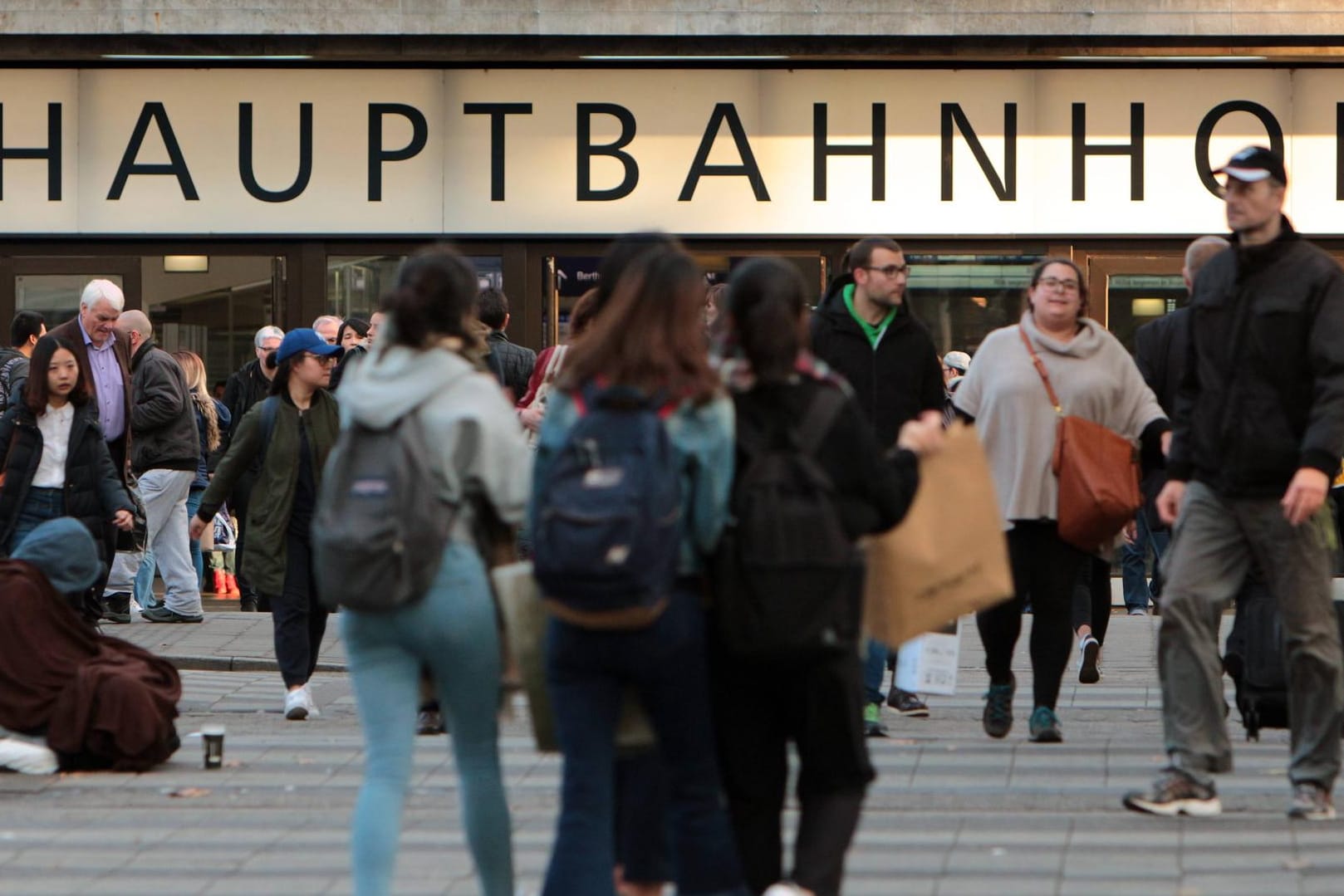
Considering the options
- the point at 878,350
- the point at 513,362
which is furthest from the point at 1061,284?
the point at 513,362

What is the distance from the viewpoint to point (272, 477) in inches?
379

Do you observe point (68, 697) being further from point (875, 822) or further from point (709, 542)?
point (709, 542)

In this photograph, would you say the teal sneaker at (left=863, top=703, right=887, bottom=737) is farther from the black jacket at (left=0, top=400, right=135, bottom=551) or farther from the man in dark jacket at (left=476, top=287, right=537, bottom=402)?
the black jacket at (left=0, top=400, right=135, bottom=551)

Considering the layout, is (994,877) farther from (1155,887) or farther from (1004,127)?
(1004,127)

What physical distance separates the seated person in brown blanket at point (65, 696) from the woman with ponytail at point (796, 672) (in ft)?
13.0

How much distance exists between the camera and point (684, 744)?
482 centimetres

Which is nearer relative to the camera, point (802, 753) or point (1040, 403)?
Answer: point (802, 753)

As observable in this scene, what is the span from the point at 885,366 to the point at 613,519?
434 cm

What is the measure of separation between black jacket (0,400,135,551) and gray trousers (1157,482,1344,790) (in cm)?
540

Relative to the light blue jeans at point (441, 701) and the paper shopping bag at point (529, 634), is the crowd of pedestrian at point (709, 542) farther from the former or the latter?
the paper shopping bag at point (529, 634)

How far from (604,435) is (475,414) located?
63 centimetres

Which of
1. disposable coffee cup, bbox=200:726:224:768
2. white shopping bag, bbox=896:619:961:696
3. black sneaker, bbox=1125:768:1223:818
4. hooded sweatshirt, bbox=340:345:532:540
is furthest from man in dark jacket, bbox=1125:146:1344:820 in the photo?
disposable coffee cup, bbox=200:726:224:768

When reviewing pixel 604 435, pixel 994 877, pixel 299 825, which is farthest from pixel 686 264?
pixel 299 825

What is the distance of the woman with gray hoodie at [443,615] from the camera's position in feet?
17.1
